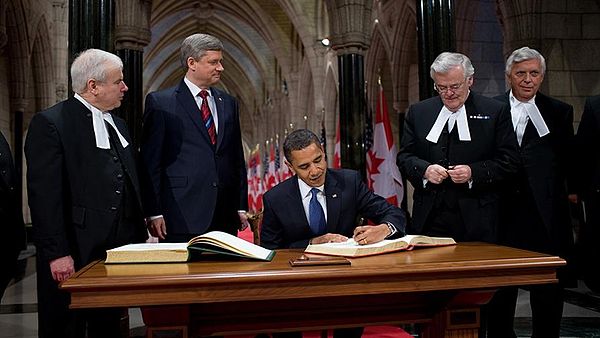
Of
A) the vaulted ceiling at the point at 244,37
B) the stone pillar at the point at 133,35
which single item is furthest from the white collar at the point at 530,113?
the vaulted ceiling at the point at 244,37

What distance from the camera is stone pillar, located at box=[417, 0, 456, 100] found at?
17.2 feet

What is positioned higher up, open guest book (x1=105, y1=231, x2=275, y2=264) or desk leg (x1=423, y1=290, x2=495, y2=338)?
open guest book (x1=105, y1=231, x2=275, y2=264)

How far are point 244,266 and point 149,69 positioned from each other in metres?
30.0

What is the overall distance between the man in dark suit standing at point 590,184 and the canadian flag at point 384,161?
4.88m

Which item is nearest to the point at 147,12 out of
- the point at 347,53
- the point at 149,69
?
the point at 347,53

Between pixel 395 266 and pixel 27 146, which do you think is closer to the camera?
pixel 395 266

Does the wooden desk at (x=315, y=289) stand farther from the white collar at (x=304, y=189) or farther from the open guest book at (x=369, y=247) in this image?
the white collar at (x=304, y=189)

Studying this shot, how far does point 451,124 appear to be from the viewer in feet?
10.6

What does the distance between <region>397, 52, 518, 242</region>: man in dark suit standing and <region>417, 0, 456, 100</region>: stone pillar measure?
1973mm

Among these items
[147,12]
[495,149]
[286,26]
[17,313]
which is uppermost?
[286,26]

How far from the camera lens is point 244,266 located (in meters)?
2.01

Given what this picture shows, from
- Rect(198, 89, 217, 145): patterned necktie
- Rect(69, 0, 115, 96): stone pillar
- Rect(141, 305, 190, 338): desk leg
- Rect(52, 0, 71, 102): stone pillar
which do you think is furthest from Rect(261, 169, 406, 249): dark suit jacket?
Rect(52, 0, 71, 102): stone pillar

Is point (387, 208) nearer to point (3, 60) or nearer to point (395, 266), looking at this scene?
point (395, 266)

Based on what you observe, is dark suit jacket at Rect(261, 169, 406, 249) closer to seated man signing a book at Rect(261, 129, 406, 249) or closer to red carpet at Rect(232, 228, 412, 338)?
seated man signing a book at Rect(261, 129, 406, 249)
